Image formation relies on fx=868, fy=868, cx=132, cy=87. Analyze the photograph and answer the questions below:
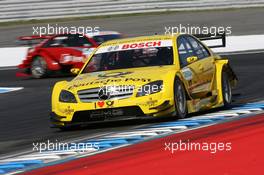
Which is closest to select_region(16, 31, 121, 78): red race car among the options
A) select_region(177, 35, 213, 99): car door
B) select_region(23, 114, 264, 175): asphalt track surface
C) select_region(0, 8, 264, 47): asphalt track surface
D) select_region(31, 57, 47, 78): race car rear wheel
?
select_region(31, 57, 47, 78): race car rear wheel

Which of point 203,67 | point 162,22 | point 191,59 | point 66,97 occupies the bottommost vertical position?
point 66,97

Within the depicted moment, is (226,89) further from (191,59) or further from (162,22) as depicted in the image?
(162,22)

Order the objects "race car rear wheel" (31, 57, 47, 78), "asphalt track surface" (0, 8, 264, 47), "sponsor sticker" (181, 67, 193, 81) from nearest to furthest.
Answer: "sponsor sticker" (181, 67, 193, 81), "race car rear wheel" (31, 57, 47, 78), "asphalt track surface" (0, 8, 264, 47)

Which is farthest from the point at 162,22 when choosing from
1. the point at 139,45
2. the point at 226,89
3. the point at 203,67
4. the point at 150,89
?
the point at 150,89

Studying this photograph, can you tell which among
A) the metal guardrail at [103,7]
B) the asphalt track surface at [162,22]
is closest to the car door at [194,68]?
the asphalt track surface at [162,22]

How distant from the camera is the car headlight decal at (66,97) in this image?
11.2 m

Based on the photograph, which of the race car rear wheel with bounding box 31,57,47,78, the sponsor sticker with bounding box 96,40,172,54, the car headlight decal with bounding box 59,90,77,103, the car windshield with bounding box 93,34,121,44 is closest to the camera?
the car headlight decal with bounding box 59,90,77,103

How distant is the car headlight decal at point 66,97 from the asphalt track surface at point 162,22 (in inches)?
814

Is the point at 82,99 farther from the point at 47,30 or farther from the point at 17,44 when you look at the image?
the point at 47,30

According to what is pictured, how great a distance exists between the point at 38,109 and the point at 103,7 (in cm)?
2153

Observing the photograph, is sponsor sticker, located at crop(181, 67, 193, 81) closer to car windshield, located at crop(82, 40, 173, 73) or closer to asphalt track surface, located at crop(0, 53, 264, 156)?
car windshield, located at crop(82, 40, 173, 73)

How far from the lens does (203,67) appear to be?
40.4 ft

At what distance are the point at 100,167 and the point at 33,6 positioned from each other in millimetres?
28242

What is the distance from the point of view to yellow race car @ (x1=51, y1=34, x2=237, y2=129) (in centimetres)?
1091
